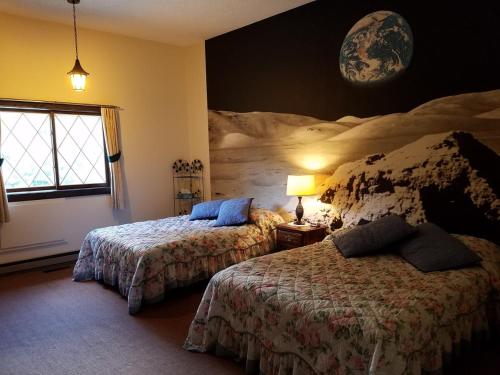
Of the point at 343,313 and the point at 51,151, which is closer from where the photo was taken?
the point at 343,313

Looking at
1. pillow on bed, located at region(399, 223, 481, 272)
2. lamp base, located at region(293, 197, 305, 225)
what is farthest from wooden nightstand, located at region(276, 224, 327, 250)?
pillow on bed, located at region(399, 223, 481, 272)

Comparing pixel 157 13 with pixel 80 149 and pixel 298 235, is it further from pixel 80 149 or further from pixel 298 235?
pixel 298 235

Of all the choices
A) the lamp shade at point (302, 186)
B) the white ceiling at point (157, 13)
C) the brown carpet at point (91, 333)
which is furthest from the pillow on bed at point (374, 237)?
the white ceiling at point (157, 13)

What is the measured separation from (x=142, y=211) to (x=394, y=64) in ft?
11.9

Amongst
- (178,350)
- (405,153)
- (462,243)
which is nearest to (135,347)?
(178,350)

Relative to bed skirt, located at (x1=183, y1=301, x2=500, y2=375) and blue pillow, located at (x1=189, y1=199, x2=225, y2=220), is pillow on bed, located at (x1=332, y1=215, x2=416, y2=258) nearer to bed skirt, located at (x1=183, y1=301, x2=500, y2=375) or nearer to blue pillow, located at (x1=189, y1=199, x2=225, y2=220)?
bed skirt, located at (x1=183, y1=301, x2=500, y2=375)

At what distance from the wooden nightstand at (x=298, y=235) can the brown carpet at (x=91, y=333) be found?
98 cm

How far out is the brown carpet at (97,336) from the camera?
7.47 feet

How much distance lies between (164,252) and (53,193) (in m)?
1.96

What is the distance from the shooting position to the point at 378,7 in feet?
11.1

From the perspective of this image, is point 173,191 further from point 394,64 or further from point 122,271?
point 394,64

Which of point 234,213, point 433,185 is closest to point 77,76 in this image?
point 234,213

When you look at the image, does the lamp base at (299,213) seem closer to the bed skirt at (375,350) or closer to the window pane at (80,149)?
the bed skirt at (375,350)

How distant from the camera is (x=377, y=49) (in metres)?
A: 3.38
